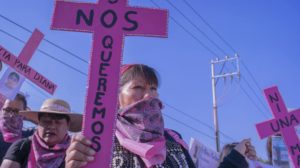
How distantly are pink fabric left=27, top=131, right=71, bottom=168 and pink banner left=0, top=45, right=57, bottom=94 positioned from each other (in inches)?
57.1

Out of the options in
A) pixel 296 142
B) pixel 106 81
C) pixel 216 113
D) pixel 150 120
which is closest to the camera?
pixel 106 81

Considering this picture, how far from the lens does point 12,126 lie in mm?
3893

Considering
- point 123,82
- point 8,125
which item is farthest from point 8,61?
point 123,82

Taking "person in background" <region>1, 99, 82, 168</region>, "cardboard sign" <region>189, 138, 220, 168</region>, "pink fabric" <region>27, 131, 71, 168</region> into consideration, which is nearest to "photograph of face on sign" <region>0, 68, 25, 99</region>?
"person in background" <region>1, 99, 82, 168</region>

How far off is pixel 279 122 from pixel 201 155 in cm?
85

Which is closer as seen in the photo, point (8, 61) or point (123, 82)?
point (123, 82)

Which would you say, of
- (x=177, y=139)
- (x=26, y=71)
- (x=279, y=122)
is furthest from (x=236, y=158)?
(x=26, y=71)

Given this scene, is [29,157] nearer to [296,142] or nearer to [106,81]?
[106,81]

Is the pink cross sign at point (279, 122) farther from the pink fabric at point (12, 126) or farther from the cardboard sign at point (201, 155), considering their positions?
the pink fabric at point (12, 126)

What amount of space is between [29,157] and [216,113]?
18600 mm

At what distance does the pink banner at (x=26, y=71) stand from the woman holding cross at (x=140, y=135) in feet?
7.53

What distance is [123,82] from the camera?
2.13 m

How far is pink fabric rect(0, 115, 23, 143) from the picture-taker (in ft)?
12.2

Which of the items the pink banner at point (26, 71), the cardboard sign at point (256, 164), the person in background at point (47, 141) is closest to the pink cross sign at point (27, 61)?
the pink banner at point (26, 71)
